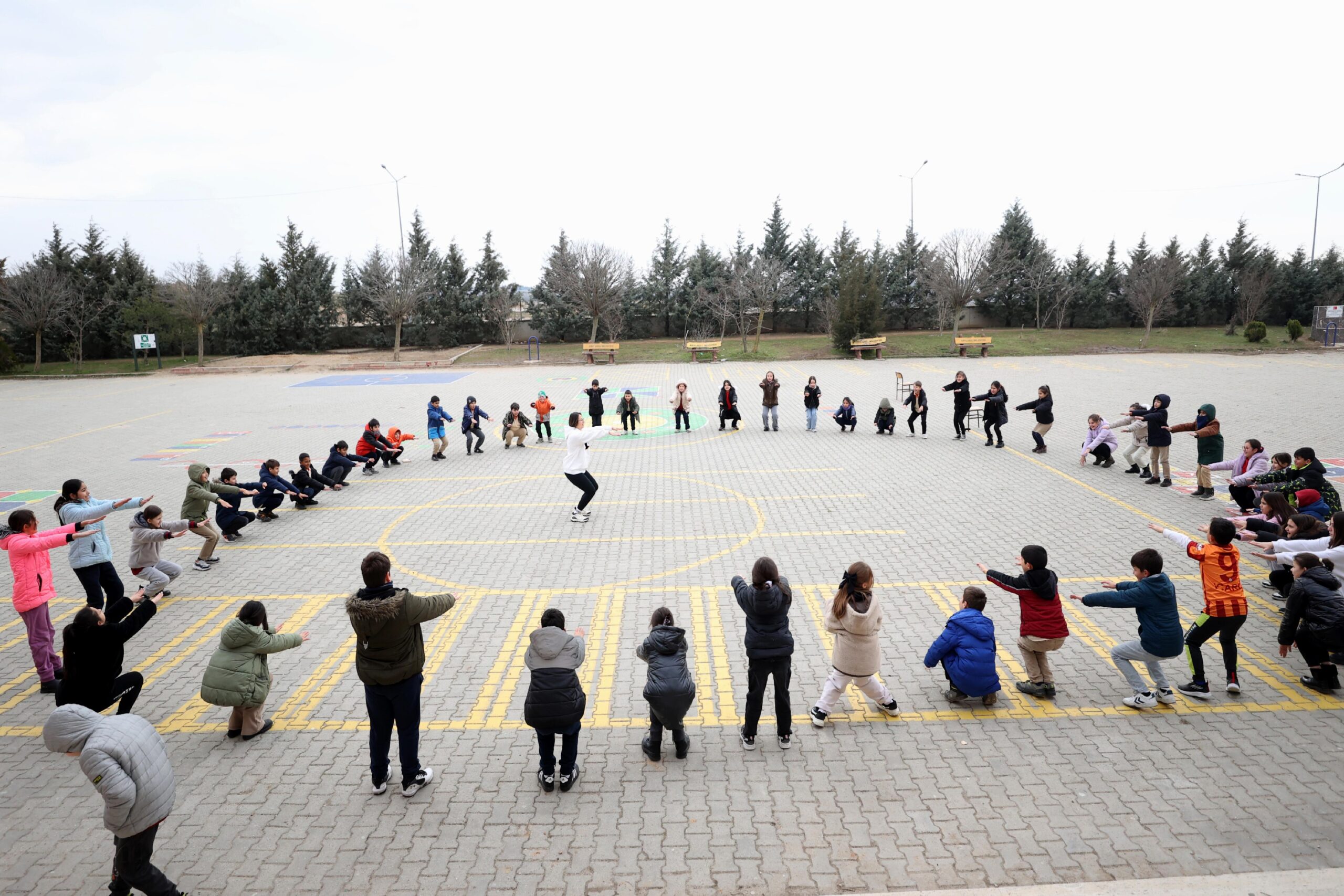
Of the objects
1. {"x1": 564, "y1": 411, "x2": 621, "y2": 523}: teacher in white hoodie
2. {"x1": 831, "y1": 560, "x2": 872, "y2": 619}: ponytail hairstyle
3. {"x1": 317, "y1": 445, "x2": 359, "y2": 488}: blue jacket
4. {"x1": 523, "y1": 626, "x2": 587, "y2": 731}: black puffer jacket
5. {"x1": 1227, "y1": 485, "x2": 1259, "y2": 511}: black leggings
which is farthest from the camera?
{"x1": 317, "y1": 445, "x2": 359, "y2": 488}: blue jacket

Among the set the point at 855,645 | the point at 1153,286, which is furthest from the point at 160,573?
the point at 1153,286

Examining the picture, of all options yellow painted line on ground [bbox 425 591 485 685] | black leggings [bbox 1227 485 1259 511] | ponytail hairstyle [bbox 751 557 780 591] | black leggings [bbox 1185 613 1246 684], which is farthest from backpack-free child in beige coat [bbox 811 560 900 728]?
black leggings [bbox 1227 485 1259 511]

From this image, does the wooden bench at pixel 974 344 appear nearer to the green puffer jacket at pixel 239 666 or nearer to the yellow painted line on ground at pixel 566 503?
the yellow painted line on ground at pixel 566 503

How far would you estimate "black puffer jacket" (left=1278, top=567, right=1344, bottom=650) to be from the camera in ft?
21.4

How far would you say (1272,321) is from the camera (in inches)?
2116

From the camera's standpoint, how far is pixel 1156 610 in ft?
21.0

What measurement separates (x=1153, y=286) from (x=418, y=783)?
50.3 m

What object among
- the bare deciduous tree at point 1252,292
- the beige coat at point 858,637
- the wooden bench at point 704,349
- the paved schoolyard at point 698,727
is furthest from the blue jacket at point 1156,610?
the bare deciduous tree at point 1252,292

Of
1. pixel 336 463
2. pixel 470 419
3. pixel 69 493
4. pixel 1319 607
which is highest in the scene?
pixel 470 419

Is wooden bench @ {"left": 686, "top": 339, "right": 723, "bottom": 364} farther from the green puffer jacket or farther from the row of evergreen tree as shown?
the green puffer jacket

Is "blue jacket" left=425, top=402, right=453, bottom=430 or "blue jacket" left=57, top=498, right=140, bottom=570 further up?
"blue jacket" left=425, top=402, right=453, bottom=430

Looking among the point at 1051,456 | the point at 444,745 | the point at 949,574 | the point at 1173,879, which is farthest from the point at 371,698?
the point at 1051,456

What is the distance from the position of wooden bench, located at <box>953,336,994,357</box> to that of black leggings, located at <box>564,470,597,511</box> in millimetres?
33799

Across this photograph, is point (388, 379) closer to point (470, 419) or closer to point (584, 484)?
point (470, 419)
